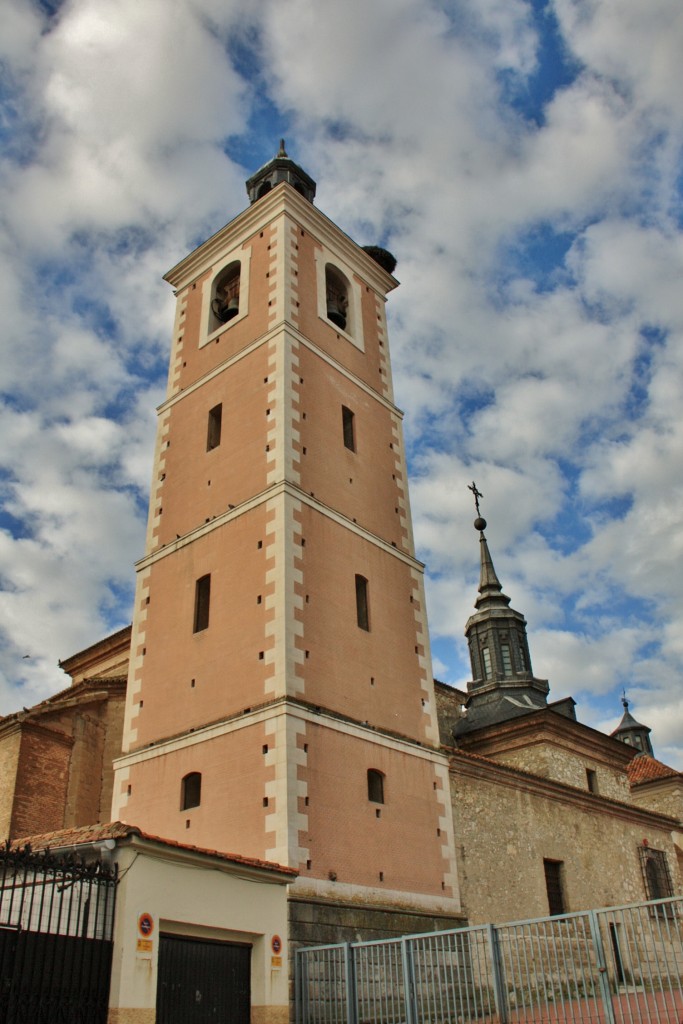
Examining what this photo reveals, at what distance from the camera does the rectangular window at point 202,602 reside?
14.7 metres

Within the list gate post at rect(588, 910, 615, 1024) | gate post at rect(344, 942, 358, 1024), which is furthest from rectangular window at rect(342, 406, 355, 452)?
gate post at rect(588, 910, 615, 1024)

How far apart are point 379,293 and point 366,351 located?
2744 mm

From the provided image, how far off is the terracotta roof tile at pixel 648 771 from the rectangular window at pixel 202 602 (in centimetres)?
2334

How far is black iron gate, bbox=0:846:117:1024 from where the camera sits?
6.71 m

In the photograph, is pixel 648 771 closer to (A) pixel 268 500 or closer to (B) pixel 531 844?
(B) pixel 531 844

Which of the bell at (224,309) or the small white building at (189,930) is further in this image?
the bell at (224,309)

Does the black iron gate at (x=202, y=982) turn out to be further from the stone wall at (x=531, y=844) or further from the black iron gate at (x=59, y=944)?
the stone wall at (x=531, y=844)

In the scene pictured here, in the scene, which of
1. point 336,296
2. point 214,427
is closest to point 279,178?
point 336,296

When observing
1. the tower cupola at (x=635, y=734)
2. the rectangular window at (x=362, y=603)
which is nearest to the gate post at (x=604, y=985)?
the rectangular window at (x=362, y=603)

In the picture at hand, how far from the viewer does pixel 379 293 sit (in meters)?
21.4

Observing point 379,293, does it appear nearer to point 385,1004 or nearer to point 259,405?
point 259,405

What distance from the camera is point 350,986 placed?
1005cm

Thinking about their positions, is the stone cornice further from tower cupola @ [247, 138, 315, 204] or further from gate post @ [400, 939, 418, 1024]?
tower cupola @ [247, 138, 315, 204]

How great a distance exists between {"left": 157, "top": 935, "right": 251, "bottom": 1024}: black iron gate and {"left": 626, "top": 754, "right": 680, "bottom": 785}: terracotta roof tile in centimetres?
2661
